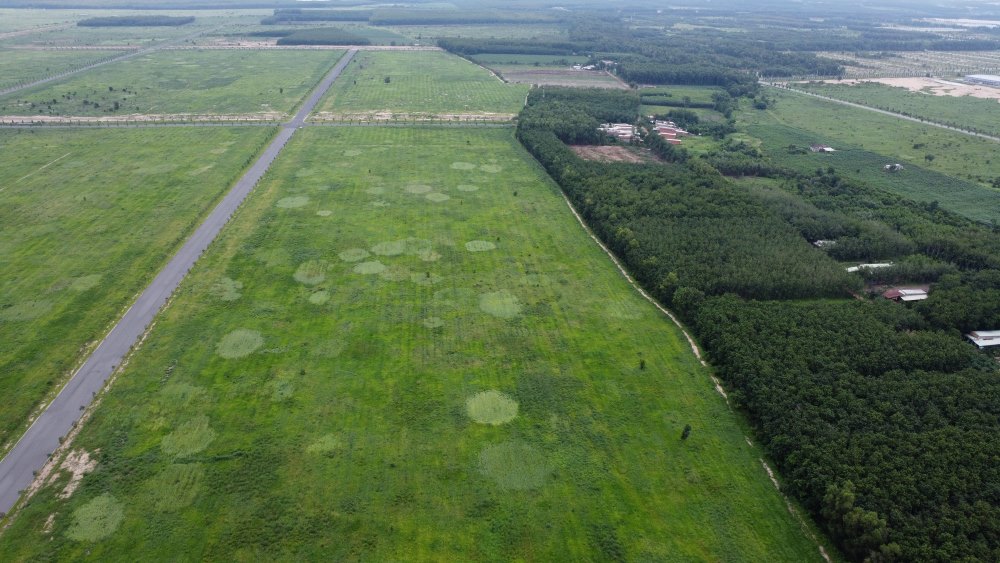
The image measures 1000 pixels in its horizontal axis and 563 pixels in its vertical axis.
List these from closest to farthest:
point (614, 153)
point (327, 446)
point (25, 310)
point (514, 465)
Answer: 1. point (514, 465)
2. point (327, 446)
3. point (25, 310)
4. point (614, 153)

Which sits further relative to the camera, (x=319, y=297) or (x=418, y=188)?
(x=418, y=188)

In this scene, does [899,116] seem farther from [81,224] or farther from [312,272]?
[81,224]

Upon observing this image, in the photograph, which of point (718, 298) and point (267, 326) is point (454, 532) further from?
point (718, 298)

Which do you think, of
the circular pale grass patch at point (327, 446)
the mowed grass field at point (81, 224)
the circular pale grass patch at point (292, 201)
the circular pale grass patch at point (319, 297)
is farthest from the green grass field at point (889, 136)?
the mowed grass field at point (81, 224)

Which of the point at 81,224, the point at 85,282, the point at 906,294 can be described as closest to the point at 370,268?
the point at 85,282

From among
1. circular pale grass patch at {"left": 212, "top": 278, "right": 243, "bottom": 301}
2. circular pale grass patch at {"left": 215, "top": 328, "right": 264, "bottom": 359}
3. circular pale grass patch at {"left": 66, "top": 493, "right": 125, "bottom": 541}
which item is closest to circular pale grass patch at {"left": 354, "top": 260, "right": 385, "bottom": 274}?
circular pale grass patch at {"left": 212, "top": 278, "right": 243, "bottom": 301}

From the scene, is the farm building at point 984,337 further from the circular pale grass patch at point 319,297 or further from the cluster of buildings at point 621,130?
the cluster of buildings at point 621,130
